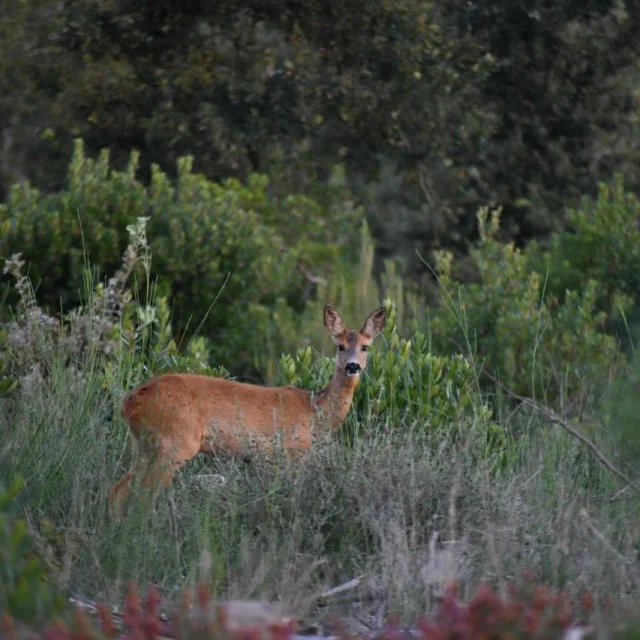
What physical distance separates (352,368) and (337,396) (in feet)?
0.67

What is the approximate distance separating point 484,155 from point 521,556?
34.4 ft

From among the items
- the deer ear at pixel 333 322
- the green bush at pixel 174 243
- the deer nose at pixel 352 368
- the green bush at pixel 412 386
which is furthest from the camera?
the green bush at pixel 174 243

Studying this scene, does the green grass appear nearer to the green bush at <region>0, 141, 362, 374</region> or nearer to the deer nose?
the deer nose

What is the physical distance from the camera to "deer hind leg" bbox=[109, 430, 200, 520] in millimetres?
6902

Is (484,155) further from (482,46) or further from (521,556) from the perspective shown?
(521,556)

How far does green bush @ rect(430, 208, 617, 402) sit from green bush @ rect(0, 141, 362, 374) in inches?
90.7

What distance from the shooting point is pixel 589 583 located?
559 cm

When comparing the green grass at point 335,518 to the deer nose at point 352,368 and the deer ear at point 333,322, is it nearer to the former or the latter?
the deer nose at point 352,368

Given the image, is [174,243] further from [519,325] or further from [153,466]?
[153,466]

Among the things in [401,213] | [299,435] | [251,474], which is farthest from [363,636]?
[401,213]

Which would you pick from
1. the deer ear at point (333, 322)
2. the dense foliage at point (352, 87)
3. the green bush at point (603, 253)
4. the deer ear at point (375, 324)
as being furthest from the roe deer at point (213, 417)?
the green bush at point (603, 253)

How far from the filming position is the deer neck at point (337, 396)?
8695mm

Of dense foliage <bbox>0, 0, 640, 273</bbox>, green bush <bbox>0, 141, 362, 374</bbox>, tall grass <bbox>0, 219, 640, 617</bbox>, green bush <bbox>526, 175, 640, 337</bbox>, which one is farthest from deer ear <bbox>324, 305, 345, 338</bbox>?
→ green bush <bbox>526, 175, 640, 337</bbox>

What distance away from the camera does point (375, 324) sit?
9375mm
